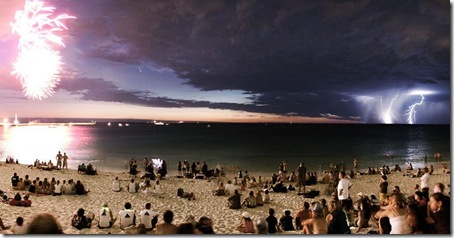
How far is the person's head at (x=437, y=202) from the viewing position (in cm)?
495

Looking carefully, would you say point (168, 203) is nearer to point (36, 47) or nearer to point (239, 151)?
point (36, 47)

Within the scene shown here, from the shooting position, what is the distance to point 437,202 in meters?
4.97

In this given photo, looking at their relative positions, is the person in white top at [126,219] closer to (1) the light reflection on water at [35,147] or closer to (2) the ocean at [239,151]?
(2) the ocean at [239,151]

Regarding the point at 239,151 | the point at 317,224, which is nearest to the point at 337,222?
the point at 317,224

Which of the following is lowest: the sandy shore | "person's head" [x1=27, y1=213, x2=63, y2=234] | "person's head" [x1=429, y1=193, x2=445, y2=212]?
the sandy shore

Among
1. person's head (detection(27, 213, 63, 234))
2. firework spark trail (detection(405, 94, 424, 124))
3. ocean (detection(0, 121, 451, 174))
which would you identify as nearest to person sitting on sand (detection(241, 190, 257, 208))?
firework spark trail (detection(405, 94, 424, 124))

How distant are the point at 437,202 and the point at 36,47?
8949mm

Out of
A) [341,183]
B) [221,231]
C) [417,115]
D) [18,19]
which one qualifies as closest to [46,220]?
[221,231]

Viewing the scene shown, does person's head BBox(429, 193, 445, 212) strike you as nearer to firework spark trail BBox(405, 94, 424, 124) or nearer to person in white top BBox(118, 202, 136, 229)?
firework spark trail BBox(405, 94, 424, 124)

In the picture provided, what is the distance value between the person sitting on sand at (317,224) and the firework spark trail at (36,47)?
7234mm

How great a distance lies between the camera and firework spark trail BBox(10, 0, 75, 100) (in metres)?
7.82

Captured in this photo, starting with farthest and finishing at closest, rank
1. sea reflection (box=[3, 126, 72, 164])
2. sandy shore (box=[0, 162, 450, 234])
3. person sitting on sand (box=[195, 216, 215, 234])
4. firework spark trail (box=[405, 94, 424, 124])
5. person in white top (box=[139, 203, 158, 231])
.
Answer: sea reflection (box=[3, 126, 72, 164]) < firework spark trail (box=[405, 94, 424, 124]) < sandy shore (box=[0, 162, 450, 234]) < person in white top (box=[139, 203, 158, 231]) < person sitting on sand (box=[195, 216, 215, 234])

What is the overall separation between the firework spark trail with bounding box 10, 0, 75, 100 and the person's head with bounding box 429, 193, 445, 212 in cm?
862

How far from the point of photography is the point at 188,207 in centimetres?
944
